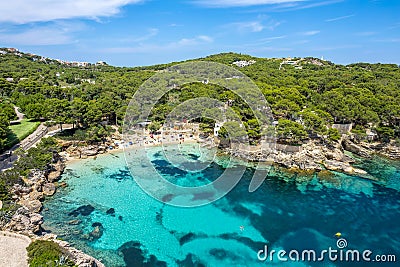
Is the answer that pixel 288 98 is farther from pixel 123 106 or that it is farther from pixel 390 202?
pixel 123 106

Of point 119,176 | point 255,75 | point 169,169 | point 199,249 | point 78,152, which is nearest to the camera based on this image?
point 199,249

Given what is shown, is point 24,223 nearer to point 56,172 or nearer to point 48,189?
point 48,189

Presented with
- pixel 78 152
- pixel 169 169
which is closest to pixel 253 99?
pixel 169 169

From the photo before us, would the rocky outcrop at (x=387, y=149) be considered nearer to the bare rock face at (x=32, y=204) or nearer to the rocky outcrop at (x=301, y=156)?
the rocky outcrop at (x=301, y=156)

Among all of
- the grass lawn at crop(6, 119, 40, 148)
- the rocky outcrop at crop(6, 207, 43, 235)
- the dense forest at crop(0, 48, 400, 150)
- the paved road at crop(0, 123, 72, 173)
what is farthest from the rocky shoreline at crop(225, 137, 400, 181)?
the grass lawn at crop(6, 119, 40, 148)

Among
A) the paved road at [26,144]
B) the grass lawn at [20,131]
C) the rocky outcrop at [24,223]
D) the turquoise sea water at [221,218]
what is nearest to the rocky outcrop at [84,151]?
the turquoise sea water at [221,218]

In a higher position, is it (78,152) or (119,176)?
(78,152)
